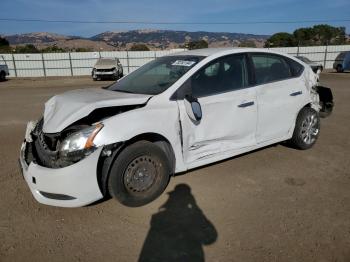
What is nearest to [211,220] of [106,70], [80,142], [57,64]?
[80,142]

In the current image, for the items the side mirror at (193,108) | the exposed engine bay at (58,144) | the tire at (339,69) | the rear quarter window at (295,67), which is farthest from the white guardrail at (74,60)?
the exposed engine bay at (58,144)

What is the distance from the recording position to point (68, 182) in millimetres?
3303

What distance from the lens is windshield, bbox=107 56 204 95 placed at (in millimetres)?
4195

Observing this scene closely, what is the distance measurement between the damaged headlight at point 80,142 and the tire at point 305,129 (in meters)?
3.28

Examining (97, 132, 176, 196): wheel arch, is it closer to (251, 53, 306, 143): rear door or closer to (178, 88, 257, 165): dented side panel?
(178, 88, 257, 165): dented side panel

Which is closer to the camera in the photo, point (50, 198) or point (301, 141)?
point (50, 198)

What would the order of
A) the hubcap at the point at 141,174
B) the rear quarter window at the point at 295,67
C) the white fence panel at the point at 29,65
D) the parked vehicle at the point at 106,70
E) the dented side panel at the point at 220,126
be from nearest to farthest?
1. the hubcap at the point at 141,174
2. the dented side panel at the point at 220,126
3. the rear quarter window at the point at 295,67
4. the parked vehicle at the point at 106,70
5. the white fence panel at the point at 29,65

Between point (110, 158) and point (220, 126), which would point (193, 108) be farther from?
point (110, 158)

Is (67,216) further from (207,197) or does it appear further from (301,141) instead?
(301,141)

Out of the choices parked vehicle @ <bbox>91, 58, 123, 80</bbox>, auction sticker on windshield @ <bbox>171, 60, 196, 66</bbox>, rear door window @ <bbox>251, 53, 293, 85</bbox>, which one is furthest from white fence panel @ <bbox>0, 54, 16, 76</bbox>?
rear door window @ <bbox>251, 53, 293, 85</bbox>

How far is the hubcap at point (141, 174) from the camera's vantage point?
11.9 ft

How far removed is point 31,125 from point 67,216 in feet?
4.41

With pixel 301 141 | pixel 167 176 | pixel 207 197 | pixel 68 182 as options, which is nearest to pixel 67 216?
pixel 68 182

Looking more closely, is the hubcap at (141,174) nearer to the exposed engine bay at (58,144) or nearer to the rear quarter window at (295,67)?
the exposed engine bay at (58,144)
